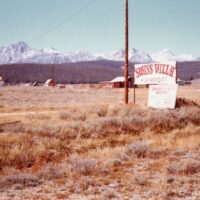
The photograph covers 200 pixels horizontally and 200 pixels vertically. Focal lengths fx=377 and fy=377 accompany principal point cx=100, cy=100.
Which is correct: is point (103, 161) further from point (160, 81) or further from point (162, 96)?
point (160, 81)

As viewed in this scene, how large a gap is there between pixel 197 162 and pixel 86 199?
3452 millimetres

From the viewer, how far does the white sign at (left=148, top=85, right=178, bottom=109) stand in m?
21.0

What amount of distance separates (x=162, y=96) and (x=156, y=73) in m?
2.22

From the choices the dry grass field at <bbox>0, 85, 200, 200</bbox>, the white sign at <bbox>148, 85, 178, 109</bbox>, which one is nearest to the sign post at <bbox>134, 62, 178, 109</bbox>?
the white sign at <bbox>148, 85, 178, 109</bbox>

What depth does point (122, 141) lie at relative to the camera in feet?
43.0

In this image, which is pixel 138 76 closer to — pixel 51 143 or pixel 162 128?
pixel 162 128

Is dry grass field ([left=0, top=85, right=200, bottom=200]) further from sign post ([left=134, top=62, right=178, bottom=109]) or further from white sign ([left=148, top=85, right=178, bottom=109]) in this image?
sign post ([left=134, top=62, right=178, bottom=109])

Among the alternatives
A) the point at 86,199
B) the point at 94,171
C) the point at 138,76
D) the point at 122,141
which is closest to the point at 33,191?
the point at 86,199

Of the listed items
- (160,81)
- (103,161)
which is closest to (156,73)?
(160,81)

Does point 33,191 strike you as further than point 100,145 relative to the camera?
No

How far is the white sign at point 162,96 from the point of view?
21.0m

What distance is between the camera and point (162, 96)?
21406 millimetres

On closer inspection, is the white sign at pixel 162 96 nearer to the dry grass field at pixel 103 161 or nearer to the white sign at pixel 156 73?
the white sign at pixel 156 73

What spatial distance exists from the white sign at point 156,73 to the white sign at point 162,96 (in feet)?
2.52
